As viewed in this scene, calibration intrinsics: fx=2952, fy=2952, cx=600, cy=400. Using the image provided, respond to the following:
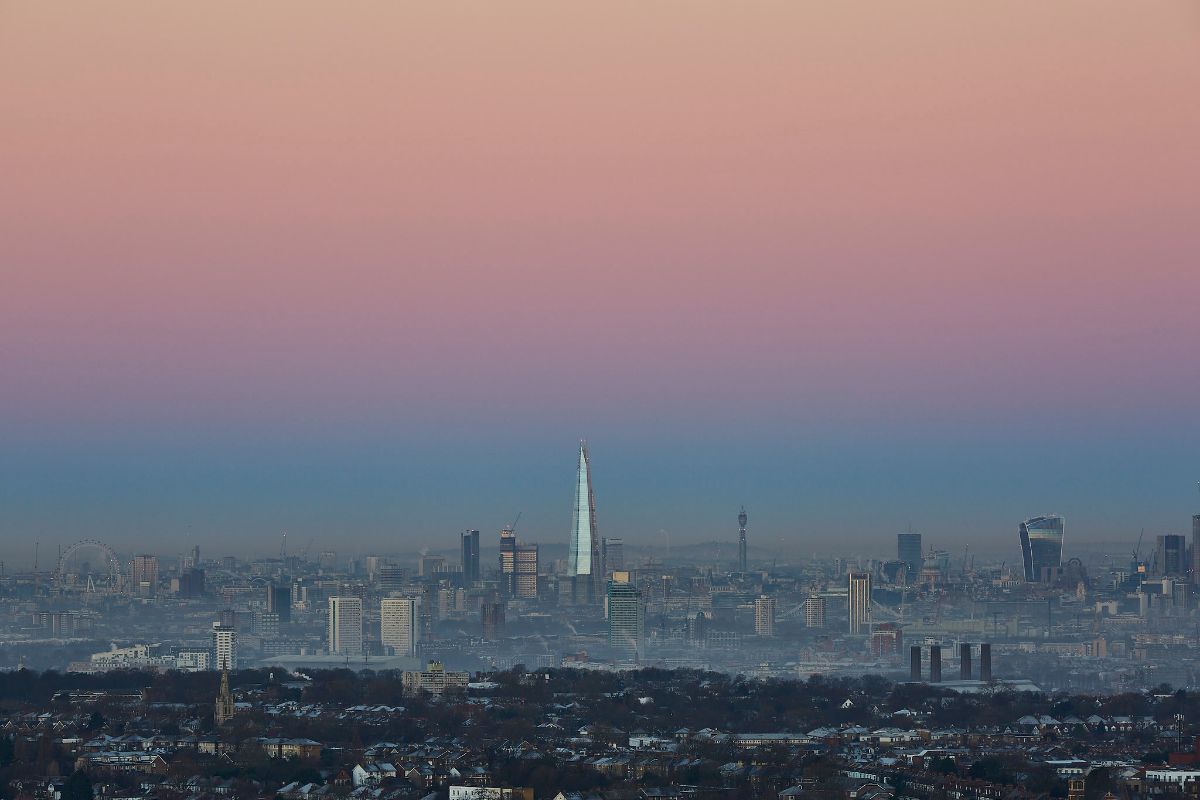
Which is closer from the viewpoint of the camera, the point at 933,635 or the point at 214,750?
the point at 214,750

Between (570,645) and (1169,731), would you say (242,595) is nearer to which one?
(570,645)

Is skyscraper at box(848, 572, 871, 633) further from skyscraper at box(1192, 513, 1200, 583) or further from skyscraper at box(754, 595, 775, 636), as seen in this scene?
skyscraper at box(1192, 513, 1200, 583)

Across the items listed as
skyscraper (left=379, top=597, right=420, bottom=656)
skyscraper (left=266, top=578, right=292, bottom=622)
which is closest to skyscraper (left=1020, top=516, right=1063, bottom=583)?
skyscraper (left=379, top=597, right=420, bottom=656)

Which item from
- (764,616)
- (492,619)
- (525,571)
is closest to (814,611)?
(764,616)

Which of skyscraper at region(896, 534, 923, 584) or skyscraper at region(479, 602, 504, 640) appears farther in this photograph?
skyscraper at region(896, 534, 923, 584)

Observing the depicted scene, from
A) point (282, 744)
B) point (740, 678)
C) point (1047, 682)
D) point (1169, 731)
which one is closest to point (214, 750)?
point (282, 744)

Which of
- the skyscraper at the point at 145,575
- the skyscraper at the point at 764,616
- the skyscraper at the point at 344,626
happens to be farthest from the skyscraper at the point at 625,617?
the skyscraper at the point at 145,575

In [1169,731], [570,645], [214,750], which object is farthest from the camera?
[570,645]
